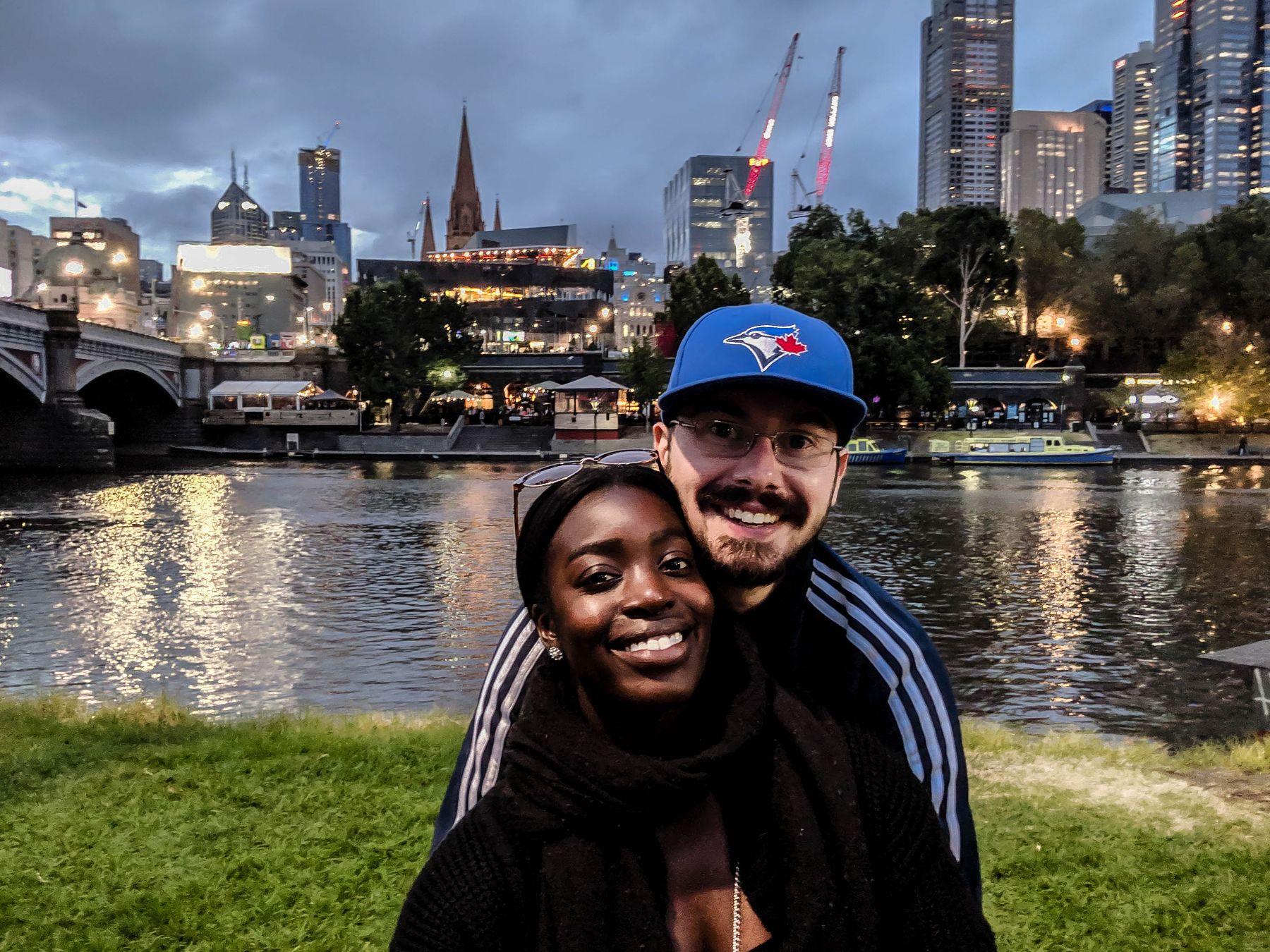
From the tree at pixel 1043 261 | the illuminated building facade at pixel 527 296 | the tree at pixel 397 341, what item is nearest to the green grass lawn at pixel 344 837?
the tree at pixel 397 341

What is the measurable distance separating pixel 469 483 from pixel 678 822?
133 ft

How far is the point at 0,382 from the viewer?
5044 centimetres

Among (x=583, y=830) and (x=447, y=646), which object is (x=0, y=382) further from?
(x=583, y=830)

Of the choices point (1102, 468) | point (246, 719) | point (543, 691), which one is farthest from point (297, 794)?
point (1102, 468)

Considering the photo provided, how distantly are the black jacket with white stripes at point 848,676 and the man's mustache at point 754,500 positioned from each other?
→ 5.0 inches

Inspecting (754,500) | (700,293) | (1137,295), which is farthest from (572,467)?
(1137,295)

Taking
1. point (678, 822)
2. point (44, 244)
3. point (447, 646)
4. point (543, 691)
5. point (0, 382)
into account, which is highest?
point (44, 244)

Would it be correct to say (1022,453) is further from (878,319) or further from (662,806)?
(662,806)

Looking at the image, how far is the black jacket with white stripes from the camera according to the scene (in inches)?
107

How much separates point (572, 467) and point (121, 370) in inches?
2557

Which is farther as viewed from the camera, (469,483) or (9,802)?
(469,483)

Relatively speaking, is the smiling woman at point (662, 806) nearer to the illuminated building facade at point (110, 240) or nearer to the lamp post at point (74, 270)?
the lamp post at point (74, 270)

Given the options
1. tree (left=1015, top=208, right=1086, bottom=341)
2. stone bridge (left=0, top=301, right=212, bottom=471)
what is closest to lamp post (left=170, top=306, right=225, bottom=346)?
stone bridge (left=0, top=301, right=212, bottom=471)

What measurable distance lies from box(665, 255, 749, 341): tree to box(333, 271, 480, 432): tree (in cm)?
1608
